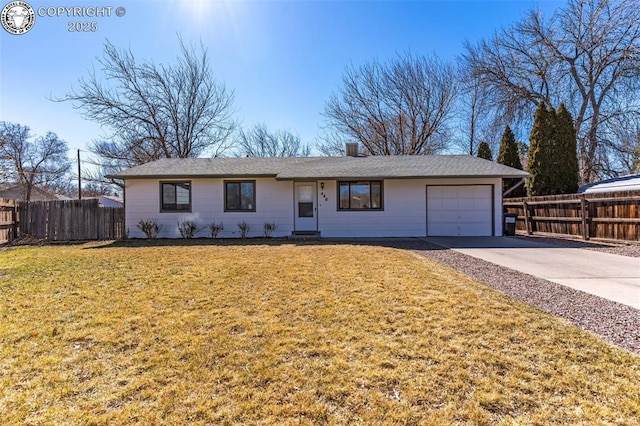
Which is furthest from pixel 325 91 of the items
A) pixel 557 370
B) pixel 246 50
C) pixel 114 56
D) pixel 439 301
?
pixel 557 370

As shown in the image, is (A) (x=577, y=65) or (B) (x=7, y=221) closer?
(B) (x=7, y=221)

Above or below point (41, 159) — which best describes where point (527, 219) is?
below

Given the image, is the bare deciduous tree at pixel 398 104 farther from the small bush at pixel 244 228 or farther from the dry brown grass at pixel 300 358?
the dry brown grass at pixel 300 358

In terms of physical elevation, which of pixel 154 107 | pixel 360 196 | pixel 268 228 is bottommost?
pixel 268 228

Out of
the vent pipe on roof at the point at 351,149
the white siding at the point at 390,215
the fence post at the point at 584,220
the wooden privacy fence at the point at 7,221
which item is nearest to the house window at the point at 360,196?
the white siding at the point at 390,215

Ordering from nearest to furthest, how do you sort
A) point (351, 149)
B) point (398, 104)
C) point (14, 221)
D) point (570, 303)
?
point (570, 303), point (14, 221), point (351, 149), point (398, 104)

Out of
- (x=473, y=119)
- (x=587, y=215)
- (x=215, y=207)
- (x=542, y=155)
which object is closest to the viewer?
(x=587, y=215)

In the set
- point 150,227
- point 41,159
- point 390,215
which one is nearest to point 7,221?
point 150,227

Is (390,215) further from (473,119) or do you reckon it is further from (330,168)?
(473,119)

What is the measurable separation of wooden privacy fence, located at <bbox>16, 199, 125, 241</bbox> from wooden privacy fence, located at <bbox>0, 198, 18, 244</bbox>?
0.86 ft

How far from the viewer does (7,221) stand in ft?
39.8

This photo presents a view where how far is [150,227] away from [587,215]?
1518cm

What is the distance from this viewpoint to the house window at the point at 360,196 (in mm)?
12109

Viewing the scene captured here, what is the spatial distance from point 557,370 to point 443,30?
19.1 meters
